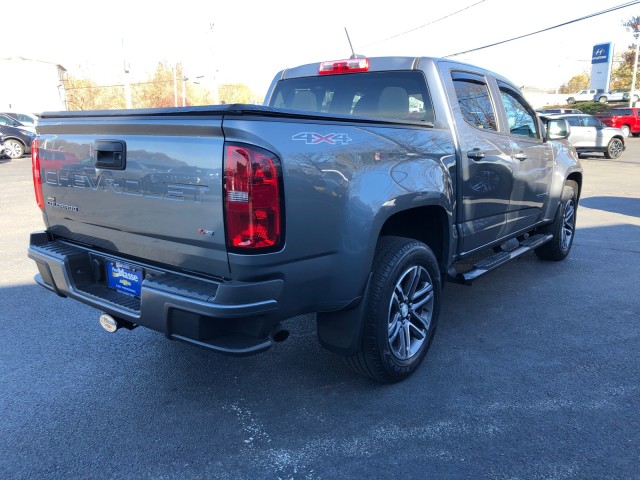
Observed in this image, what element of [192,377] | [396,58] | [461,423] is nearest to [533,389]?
[461,423]

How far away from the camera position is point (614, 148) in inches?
806

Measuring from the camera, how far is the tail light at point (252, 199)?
7.56ft

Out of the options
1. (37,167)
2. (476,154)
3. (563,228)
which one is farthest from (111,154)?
(563,228)

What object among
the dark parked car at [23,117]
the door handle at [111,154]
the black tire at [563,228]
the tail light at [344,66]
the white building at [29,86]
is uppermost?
the white building at [29,86]

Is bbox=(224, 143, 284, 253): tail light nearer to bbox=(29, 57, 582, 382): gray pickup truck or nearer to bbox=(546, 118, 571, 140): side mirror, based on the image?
bbox=(29, 57, 582, 382): gray pickup truck

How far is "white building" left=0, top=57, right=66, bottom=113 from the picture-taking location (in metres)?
45.3

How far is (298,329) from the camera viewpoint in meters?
4.20

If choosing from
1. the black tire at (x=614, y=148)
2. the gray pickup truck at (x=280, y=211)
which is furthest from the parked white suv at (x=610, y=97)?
the gray pickup truck at (x=280, y=211)

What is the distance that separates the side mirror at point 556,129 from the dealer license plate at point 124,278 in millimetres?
4383

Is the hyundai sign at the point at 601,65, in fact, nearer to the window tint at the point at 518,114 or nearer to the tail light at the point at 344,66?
the window tint at the point at 518,114

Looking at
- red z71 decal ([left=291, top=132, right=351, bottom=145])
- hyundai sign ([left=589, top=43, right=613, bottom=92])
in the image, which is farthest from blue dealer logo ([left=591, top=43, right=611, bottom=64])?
red z71 decal ([left=291, top=132, right=351, bottom=145])

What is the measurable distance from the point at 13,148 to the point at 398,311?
20549 millimetres

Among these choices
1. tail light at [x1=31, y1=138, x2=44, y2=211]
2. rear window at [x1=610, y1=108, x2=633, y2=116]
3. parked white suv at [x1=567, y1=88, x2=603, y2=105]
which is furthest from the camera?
parked white suv at [x1=567, y1=88, x2=603, y2=105]

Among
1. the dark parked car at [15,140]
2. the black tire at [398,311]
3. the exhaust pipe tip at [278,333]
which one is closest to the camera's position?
the exhaust pipe tip at [278,333]
